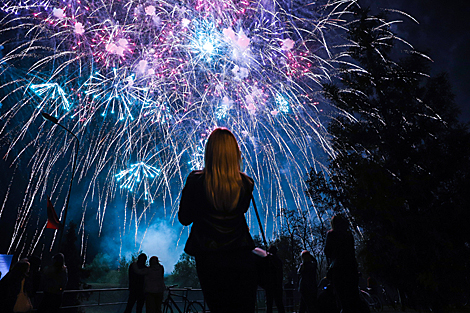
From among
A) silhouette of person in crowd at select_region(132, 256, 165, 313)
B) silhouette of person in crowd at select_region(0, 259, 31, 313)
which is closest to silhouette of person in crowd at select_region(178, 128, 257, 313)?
silhouette of person in crowd at select_region(0, 259, 31, 313)


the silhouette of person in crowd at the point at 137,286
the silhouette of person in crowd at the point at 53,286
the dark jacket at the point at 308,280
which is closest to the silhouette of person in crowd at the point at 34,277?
the silhouette of person in crowd at the point at 53,286

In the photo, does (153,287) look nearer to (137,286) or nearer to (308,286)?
(137,286)

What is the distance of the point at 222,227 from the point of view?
2.11m

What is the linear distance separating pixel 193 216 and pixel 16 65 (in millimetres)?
21724

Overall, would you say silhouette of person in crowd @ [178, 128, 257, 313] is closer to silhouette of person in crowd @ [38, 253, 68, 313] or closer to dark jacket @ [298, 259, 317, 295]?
dark jacket @ [298, 259, 317, 295]

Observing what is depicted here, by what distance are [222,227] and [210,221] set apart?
3.9 inches

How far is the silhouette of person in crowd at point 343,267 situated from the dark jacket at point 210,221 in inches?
105

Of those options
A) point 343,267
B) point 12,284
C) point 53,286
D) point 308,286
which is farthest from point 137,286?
point 343,267

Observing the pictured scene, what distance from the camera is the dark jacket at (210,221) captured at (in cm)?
206

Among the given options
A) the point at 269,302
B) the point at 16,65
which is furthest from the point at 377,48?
the point at 16,65

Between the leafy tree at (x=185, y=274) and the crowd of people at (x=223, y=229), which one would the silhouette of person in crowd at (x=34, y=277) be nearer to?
the crowd of people at (x=223, y=229)

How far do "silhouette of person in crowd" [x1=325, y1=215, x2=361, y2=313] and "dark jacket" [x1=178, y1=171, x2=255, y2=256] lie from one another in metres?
2.66

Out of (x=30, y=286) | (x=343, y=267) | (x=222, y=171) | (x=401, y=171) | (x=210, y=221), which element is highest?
(x=401, y=171)

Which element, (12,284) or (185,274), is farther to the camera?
(185,274)
